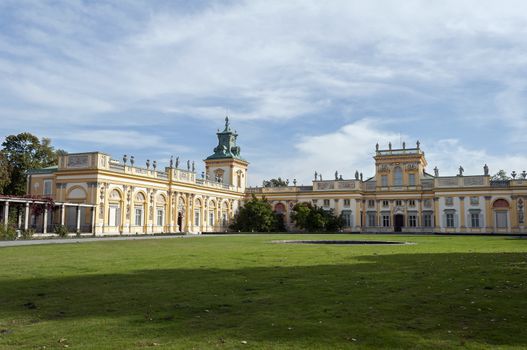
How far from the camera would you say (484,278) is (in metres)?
12.3

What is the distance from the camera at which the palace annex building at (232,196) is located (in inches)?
1800

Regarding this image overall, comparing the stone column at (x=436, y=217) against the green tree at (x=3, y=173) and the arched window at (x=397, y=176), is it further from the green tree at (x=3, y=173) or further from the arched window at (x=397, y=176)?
the green tree at (x=3, y=173)

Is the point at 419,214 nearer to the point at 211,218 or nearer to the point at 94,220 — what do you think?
the point at 211,218

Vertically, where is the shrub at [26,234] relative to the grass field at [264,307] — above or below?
above

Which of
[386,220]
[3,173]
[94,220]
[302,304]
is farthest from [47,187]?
[302,304]

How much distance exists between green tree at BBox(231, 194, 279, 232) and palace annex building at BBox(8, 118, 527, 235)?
9.32ft

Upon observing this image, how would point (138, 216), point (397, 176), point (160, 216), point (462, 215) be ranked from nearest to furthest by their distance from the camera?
point (138, 216), point (160, 216), point (462, 215), point (397, 176)

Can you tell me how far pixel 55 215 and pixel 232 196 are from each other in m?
28.6

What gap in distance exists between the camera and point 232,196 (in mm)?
70812

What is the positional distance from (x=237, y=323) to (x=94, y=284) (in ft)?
16.9

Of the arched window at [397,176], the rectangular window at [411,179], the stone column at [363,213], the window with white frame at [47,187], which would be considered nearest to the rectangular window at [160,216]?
the window with white frame at [47,187]

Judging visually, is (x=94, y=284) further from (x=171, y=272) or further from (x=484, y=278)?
(x=484, y=278)

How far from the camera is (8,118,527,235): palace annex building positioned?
150 feet

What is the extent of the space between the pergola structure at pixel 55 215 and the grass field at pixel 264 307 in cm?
2936
